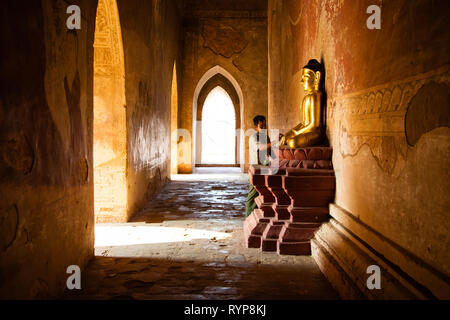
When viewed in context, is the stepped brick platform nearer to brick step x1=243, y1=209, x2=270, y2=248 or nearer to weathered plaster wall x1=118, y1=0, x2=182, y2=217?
brick step x1=243, y1=209, x2=270, y2=248

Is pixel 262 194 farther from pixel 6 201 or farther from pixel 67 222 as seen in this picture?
pixel 6 201

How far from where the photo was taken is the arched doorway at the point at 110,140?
5031 millimetres

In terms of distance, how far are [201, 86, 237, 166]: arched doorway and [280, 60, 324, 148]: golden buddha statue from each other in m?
17.3

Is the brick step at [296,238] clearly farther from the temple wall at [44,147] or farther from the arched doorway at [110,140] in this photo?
the arched doorway at [110,140]

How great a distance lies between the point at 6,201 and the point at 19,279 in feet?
1.58

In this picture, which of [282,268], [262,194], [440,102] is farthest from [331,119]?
[440,102]

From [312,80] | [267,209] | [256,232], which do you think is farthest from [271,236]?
[312,80]

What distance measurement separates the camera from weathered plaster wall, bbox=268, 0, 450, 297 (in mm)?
1722

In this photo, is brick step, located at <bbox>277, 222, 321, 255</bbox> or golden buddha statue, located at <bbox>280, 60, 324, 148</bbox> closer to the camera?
brick step, located at <bbox>277, 222, 321, 255</bbox>

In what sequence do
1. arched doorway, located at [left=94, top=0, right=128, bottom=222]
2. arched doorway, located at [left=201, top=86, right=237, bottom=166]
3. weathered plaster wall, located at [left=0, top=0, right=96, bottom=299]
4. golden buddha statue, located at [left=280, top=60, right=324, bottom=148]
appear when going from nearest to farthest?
weathered plaster wall, located at [left=0, top=0, right=96, bottom=299] → golden buddha statue, located at [left=280, top=60, right=324, bottom=148] → arched doorway, located at [left=94, top=0, right=128, bottom=222] → arched doorway, located at [left=201, top=86, right=237, bottom=166]

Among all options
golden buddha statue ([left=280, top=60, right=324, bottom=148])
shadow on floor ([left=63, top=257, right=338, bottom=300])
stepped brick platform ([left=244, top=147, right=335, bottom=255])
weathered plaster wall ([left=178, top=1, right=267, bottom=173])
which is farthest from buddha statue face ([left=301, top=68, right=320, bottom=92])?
weathered plaster wall ([left=178, top=1, right=267, bottom=173])

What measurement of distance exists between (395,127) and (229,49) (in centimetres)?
1092

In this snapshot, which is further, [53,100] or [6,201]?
[53,100]

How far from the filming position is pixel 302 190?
3.63m
